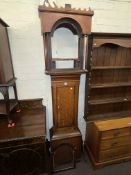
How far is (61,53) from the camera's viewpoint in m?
1.90

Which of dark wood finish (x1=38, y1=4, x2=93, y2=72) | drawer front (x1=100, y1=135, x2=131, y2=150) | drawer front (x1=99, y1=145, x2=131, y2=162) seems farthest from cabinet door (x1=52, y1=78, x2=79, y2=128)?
drawer front (x1=99, y1=145, x2=131, y2=162)

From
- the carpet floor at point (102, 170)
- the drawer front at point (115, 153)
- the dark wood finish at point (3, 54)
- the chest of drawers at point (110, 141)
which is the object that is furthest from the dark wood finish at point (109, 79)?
the dark wood finish at point (3, 54)

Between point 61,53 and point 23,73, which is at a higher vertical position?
point 61,53

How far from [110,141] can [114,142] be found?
7cm

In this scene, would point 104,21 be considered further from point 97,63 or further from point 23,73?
point 23,73

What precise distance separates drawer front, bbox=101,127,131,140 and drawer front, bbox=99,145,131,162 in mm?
236

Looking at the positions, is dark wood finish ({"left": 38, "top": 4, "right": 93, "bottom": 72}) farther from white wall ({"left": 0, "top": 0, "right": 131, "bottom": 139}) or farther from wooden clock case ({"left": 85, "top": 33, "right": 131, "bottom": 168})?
white wall ({"left": 0, "top": 0, "right": 131, "bottom": 139})

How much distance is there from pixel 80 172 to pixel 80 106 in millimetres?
934

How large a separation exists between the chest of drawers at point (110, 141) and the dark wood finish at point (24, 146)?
737mm

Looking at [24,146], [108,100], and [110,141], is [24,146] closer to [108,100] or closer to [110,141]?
[110,141]

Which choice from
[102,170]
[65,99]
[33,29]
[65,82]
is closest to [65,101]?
[65,99]

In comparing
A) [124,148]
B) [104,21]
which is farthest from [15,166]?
[104,21]

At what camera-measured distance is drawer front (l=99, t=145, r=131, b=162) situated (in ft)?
6.39

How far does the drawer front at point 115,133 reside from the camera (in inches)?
72.1
